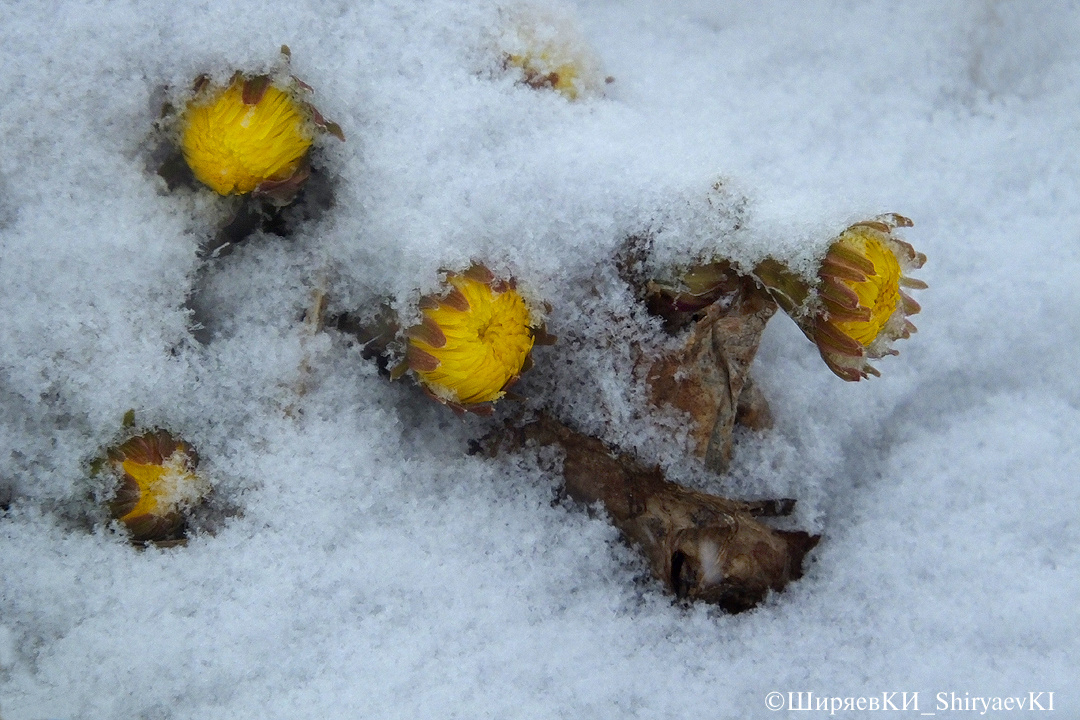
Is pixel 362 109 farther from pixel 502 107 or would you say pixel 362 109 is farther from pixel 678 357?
pixel 678 357

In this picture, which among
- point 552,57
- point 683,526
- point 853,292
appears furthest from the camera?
point 552,57

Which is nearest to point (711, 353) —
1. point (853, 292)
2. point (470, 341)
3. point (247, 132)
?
point (853, 292)

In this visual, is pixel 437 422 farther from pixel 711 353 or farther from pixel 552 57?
pixel 552 57

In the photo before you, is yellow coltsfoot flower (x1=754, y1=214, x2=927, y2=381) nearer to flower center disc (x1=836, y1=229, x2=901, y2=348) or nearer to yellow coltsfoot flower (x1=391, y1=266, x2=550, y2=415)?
flower center disc (x1=836, y1=229, x2=901, y2=348)

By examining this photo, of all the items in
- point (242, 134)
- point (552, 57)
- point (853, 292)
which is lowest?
point (242, 134)

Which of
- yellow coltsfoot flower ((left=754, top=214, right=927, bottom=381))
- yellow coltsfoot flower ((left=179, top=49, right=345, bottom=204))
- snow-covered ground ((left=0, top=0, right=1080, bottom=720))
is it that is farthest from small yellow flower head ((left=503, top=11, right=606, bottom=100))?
yellow coltsfoot flower ((left=754, top=214, right=927, bottom=381))

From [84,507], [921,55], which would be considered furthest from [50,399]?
[921,55]
